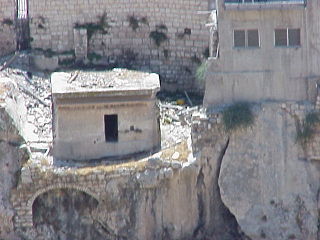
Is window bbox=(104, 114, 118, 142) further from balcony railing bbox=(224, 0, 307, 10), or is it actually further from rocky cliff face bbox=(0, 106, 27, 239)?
balcony railing bbox=(224, 0, 307, 10)

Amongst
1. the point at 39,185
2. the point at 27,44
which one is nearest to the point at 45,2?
the point at 27,44

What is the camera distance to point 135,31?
2319 inches

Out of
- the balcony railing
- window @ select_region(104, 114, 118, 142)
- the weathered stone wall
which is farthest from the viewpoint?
the weathered stone wall

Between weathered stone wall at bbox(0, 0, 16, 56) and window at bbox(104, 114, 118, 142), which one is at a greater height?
weathered stone wall at bbox(0, 0, 16, 56)

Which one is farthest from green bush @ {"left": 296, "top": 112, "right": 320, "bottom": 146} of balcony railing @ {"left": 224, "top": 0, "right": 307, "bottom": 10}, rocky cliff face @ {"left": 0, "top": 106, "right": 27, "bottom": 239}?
rocky cliff face @ {"left": 0, "top": 106, "right": 27, "bottom": 239}

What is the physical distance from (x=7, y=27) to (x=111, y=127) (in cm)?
700

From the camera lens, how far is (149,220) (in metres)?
53.0

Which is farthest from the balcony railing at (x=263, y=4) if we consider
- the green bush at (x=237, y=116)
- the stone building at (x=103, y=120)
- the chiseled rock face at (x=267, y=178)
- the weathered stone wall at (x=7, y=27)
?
the weathered stone wall at (x=7, y=27)

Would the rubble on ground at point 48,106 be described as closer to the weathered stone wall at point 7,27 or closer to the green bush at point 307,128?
the weathered stone wall at point 7,27

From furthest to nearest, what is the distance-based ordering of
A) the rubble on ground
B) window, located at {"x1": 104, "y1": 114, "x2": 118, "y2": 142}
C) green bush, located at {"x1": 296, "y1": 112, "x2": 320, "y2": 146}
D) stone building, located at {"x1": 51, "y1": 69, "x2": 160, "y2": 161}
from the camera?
1. the rubble on ground
2. window, located at {"x1": 104, "y1": 114, "x2": 118, "y2": 142}
3. stone building, located at {"x1": 51, "y1": 69, "x2": 160, "y2": 161}
4. green bush, located at {"x1": 296, "y1": 112, "x2": 320, "y2": 146}

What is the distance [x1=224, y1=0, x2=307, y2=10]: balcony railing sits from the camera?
52.3m

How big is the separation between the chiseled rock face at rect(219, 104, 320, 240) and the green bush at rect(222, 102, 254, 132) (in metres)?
0.22

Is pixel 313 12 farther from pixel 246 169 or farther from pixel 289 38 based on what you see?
pixel 246 169

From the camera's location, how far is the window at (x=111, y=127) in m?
53.6
